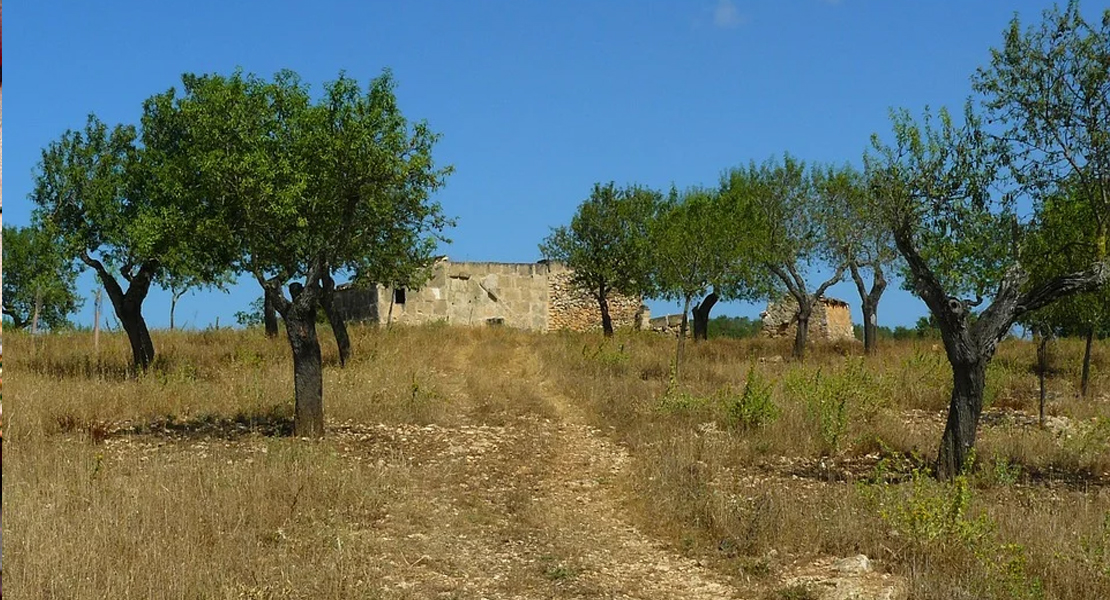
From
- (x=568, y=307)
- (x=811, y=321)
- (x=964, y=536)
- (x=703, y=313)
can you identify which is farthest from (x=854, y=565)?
(x=811, y=321)

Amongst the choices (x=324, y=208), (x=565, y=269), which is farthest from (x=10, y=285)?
(x=324, y=208)

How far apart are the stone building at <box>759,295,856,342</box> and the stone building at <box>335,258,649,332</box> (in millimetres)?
5815

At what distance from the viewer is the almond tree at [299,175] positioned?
14523 millimetres

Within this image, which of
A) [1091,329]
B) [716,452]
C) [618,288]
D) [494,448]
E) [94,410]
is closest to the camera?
[716,452]

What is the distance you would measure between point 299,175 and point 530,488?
5909 mm

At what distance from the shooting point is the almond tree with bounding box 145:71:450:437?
14523mm

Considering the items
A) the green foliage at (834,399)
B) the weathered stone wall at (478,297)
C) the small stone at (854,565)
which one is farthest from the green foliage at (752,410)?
the weathered stone wall at (478,297)

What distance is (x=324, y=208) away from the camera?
15078 millimetres

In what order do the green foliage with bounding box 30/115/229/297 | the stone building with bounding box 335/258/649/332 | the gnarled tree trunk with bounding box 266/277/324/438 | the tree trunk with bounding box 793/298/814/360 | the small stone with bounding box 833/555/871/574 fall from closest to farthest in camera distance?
the small stone with bounding box 833/555/871/574 < the gnarled tree trunk with bounding box 266/277/324/438 < the green foliage with bounding box 30/115/229/297 < the tree trunk with bounding box 793/298/814/360 < the stone building with bounding box 335/258/649/332

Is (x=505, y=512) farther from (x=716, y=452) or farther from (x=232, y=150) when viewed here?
(x=232, y=150)

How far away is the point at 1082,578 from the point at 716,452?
6.05m

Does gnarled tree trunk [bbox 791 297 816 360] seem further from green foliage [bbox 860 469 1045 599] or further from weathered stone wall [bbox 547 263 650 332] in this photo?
green foliage [bbox 860 469 1045 599]

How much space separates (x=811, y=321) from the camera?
43.3m

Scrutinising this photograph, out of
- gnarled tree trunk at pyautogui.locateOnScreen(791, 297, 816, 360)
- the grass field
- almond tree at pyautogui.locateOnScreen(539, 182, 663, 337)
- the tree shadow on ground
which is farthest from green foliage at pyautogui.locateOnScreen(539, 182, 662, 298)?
the tree shadow on ground
